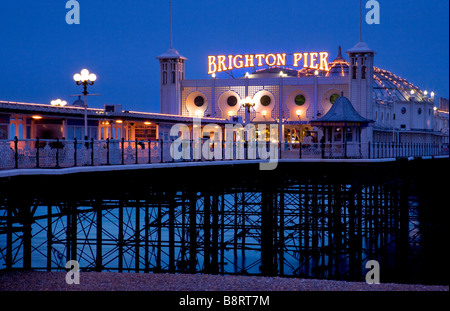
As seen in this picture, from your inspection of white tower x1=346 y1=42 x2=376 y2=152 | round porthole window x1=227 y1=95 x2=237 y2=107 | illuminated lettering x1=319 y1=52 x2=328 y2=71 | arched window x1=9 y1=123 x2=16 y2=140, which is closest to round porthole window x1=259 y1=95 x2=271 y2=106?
round porthole window x1=227 y1=95 x2=237 y2=107

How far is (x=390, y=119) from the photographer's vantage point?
236ft

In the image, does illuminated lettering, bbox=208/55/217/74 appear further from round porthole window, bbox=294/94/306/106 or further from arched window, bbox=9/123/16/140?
arched window, bbox=9/123/16/140

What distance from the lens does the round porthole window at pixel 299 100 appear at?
62.3 meters

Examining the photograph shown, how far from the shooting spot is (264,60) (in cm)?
6569

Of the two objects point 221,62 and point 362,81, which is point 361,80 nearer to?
point 362,81

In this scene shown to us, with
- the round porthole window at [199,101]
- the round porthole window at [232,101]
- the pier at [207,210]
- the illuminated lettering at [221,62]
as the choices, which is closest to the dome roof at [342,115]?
the pier at [207,210]

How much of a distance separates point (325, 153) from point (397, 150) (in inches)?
313

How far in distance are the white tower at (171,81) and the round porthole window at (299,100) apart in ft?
34.0

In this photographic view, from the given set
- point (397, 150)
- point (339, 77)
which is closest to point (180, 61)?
point (339, 77)

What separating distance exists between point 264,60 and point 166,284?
4775 centimetres

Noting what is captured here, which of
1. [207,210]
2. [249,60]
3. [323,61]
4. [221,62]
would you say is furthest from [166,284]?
[221,62]

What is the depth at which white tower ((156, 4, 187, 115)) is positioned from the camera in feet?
207

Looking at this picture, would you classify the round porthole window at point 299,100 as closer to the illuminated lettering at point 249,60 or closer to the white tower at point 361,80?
the white tower at point 361,80
